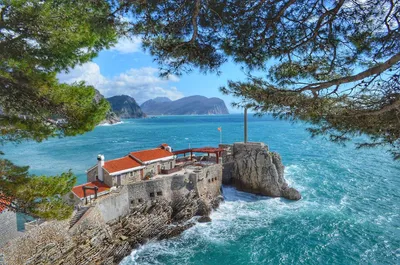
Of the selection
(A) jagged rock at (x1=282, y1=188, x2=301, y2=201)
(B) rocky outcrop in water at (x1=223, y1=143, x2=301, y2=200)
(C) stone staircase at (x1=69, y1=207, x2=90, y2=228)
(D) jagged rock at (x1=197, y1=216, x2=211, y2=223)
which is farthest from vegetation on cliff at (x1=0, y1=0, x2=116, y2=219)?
(A) jagged rock at (x1=282, y1=188, x2=301, y2=201)

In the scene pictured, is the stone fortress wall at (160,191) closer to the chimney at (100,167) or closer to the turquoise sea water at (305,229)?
the turquoise sea water at (305,229)

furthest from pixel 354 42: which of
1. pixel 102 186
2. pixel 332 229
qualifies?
pixel 102 186

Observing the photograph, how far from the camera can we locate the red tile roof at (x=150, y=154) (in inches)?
916

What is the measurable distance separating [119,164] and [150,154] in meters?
3.51

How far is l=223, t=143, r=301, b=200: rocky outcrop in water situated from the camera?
85.8 feet

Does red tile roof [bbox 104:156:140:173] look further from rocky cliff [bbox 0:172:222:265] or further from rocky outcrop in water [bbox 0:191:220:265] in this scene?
rocky outcrop in water [bbox 0:191:220:265]

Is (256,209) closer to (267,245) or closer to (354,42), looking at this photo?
(267,245)

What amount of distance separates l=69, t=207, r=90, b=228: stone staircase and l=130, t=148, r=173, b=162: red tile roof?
741 cm

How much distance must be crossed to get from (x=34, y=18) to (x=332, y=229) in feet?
70.2

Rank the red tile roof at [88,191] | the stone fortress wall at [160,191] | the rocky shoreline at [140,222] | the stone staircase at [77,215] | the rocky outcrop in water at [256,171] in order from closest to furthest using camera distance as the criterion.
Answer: the rocky shoreline at [140,222] < the stone staircase at [77,215] < the red tile roof at [88,191] < the stone fortress wall at [160,191] < the rocky outcrop in water at [256,171]

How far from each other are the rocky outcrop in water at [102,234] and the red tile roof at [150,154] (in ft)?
15.3

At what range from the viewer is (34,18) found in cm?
612

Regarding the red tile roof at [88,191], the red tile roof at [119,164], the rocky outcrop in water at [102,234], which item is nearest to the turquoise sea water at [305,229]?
the rocky outcrop in water at [102,234]

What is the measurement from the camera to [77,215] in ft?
52.0
